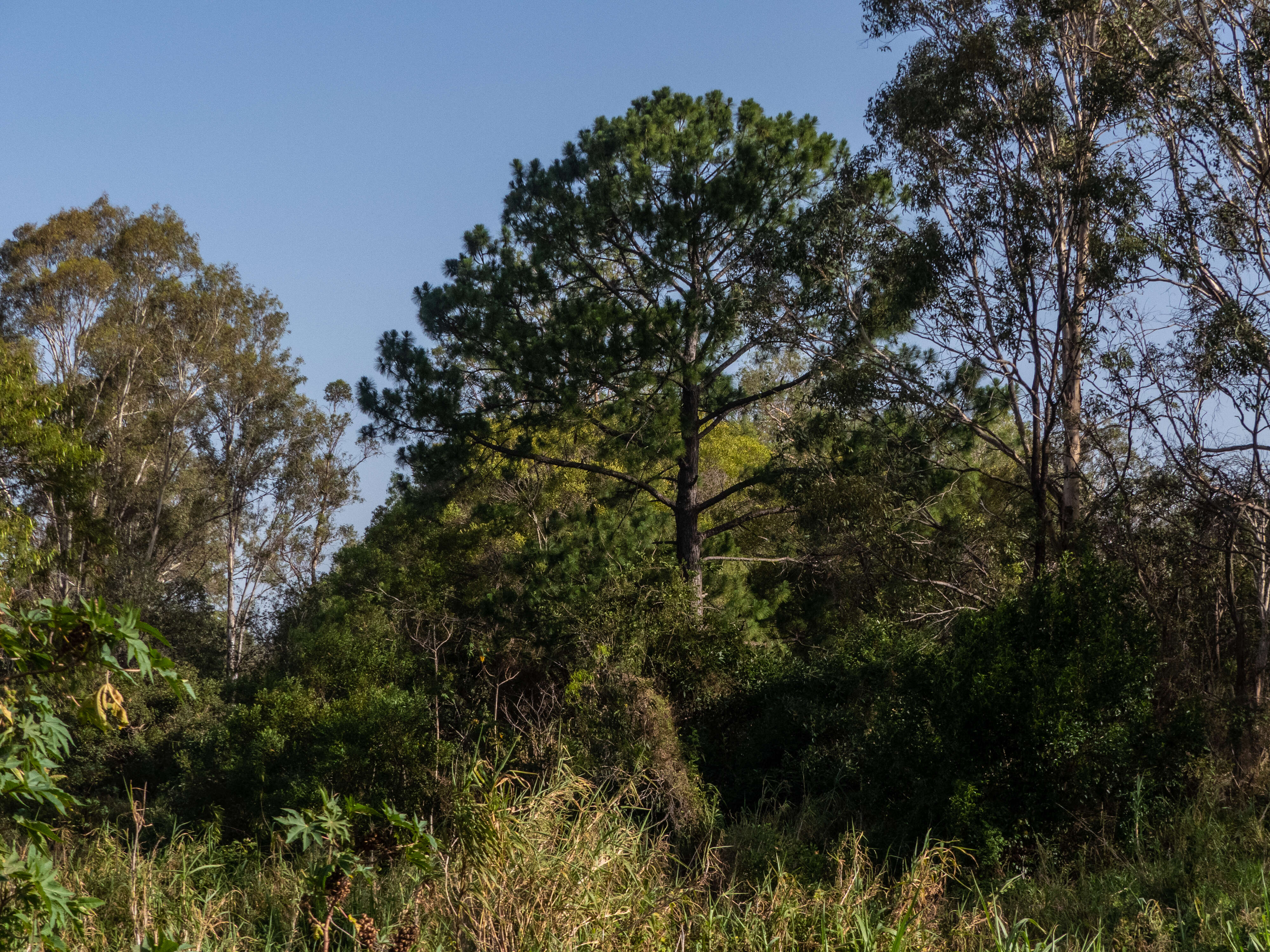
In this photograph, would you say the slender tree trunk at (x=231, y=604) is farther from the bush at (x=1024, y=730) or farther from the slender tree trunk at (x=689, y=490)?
the bush at (x=1024, y=730)

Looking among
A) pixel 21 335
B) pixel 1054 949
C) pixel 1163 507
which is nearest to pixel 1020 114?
pixel 1163 507

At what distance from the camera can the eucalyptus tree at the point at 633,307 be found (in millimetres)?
14383

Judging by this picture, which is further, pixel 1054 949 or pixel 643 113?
pixel 643 113

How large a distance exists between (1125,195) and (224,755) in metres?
15.7

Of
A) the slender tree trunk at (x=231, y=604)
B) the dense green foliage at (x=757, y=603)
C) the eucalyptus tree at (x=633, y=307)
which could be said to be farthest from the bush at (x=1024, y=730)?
the slender tree trunk at (x=231, y=604)

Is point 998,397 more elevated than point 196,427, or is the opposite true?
point 196,427

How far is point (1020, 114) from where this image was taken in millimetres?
11953

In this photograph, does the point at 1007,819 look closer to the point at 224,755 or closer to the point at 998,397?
the point at 998,397

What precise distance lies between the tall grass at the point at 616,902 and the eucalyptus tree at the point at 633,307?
862 cm

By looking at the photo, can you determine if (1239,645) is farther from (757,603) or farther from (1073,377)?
(757,603)

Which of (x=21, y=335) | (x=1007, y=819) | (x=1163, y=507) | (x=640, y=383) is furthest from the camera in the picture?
(x=21, y=335)

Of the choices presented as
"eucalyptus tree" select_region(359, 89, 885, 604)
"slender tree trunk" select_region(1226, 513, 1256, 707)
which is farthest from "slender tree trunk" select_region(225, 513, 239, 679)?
"slender tree trunk" select_region(1226, 513, 1256, 707)

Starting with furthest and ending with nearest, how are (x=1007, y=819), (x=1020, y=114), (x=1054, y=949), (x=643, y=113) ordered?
1. (x=643, y=113)
2. (x=1020, y=114)
3. (x=1007, y=819)
4. (x=1054, y=949)

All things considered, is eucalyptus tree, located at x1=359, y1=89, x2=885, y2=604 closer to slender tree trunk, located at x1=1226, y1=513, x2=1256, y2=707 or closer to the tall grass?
slender tree trunk, located at x1=1226, y1=513, x2=1256, y2=707
